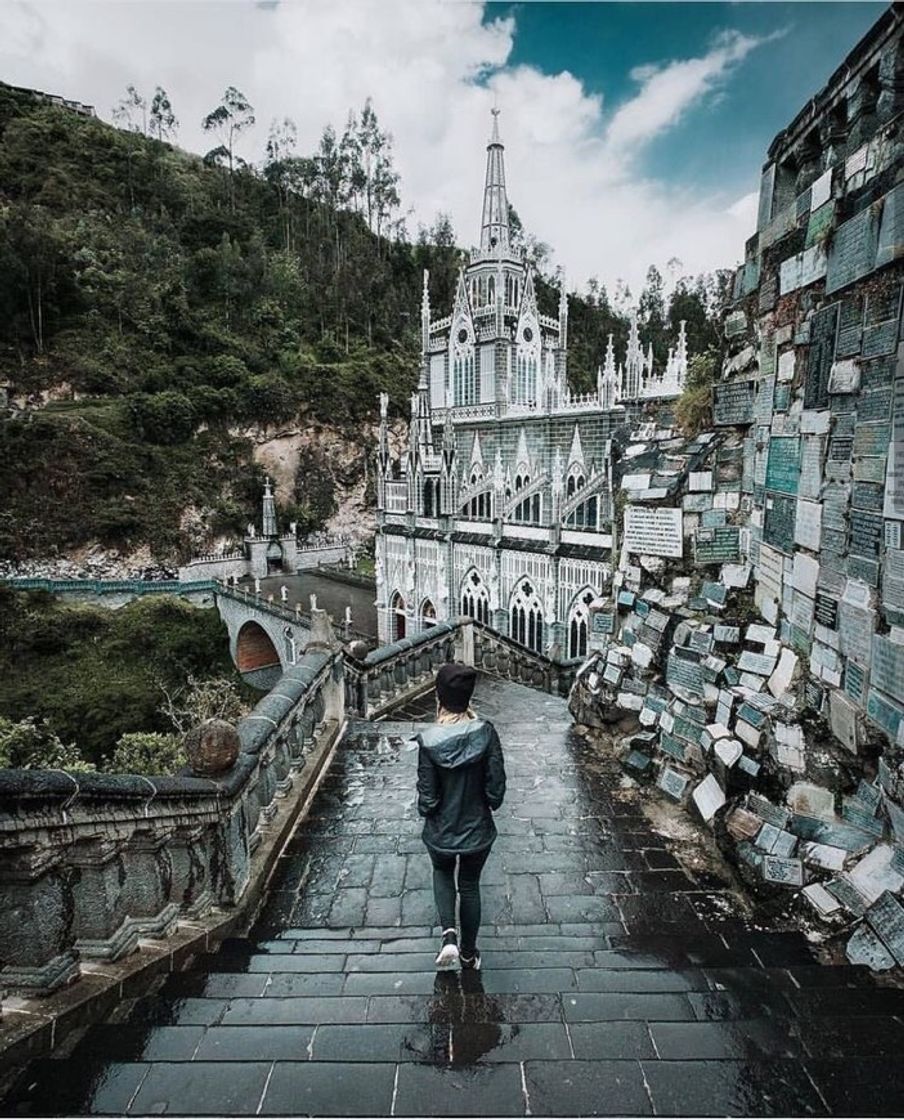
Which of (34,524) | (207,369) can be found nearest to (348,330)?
(207,369)

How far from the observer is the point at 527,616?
2147cm

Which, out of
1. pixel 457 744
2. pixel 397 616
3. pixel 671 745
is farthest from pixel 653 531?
pixel 397 616

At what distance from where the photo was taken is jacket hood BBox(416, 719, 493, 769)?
295 cm

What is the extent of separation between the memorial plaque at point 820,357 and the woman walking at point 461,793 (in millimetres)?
2968

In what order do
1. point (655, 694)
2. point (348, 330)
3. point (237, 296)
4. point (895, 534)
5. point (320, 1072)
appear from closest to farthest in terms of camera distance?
point (320, 1072)
point (895, 534)
point (655, 694)
point (237, 296)
point (348, 330)

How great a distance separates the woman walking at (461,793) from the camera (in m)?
2.98

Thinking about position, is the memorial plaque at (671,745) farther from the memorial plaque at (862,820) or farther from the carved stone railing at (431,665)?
the carved stone railing at (431,665)

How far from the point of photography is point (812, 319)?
414cm

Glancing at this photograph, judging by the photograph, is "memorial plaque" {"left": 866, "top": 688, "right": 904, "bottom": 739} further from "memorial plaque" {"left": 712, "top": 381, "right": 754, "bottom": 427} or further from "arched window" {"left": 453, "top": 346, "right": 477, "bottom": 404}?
"arched window" {"left": 453, "top": 346, "right": 477, "bottom": 404}

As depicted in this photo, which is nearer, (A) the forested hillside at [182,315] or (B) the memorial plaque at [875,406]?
(B) the memorial plaque at [875,406]

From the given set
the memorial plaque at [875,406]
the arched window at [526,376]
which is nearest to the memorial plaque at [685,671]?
the memorial plaque at [875,406]

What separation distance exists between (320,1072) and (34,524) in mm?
35689

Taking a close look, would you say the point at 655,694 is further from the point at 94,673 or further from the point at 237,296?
the point at 237,296

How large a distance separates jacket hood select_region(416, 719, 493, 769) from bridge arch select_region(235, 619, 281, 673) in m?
28.6
